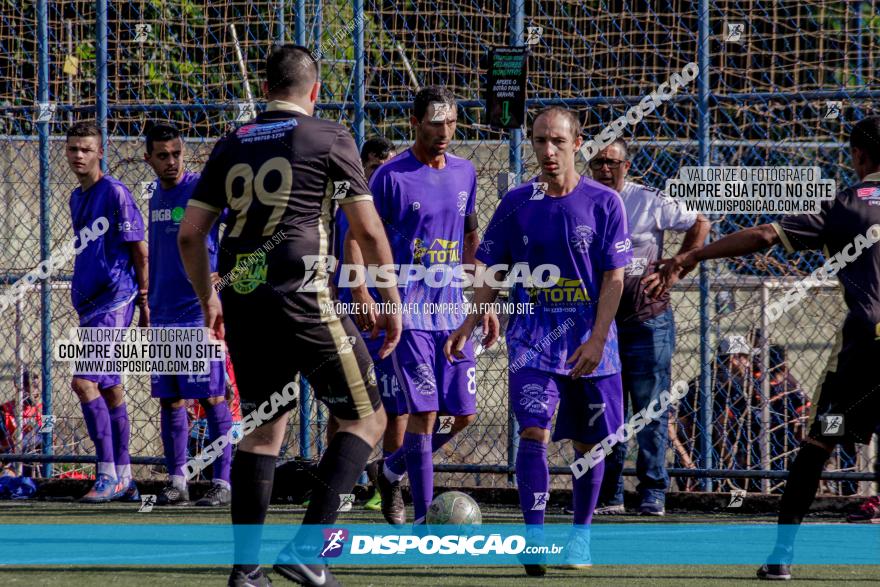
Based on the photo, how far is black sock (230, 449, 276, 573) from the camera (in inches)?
203

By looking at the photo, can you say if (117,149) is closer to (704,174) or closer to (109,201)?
(109,201)

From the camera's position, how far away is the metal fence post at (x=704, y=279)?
8.95 meters

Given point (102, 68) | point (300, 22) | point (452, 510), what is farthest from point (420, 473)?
point (102, 68)

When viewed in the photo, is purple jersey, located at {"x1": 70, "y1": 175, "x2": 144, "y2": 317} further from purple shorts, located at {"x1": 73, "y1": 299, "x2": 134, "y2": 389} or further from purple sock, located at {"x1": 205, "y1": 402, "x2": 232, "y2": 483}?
purple sock, located at {"x1": 205, "y1": 402, "x2": 232, "y2": 483}

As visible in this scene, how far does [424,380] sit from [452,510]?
2.98ft

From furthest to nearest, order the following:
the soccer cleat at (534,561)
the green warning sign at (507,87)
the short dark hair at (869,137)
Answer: the green warning sign at (507,87)
the short dark hair at (869,137)
the soccer cleat at (534,561)

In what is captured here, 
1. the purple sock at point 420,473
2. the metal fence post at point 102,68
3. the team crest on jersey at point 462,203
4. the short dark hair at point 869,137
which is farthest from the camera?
the metal fence post at point 102,68

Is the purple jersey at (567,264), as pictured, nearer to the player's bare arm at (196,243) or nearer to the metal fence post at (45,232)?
the player's bare arm at (196,243)

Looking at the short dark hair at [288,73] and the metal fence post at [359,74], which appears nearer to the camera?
the short dark hair at [288,73]

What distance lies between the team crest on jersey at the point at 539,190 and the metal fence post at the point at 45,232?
4770 mm

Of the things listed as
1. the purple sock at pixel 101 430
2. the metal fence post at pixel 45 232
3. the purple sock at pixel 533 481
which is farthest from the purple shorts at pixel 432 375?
the metal fence post at pixel 45 232

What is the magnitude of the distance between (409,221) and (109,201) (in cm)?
282

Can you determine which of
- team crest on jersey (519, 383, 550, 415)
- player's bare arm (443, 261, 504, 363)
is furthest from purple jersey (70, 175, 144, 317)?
team crest on jersey (519, 383, 550, 415)

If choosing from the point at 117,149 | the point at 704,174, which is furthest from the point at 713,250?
the point at 117,149
